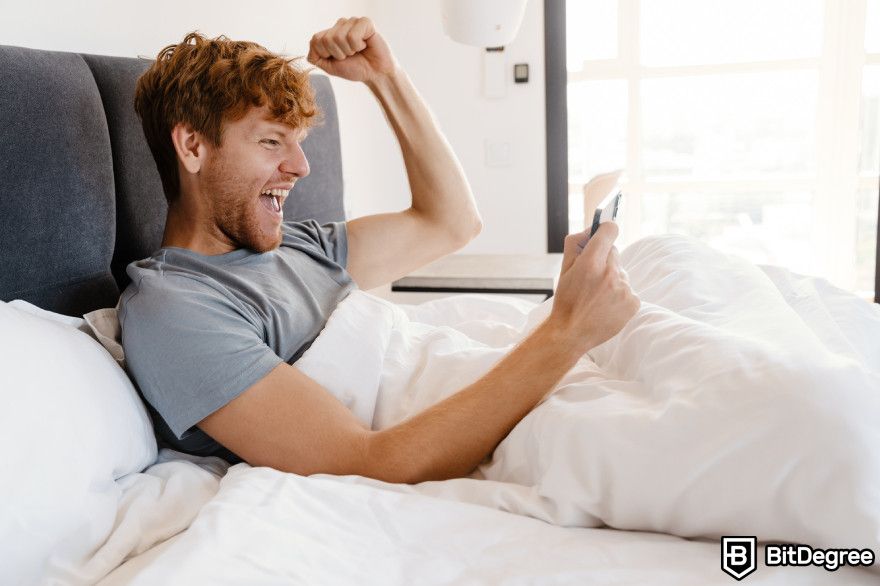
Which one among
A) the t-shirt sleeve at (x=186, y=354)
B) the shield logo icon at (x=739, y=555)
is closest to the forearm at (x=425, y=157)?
the t-shirt sleeve at (x=186, y=354)

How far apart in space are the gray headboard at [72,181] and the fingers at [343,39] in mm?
309

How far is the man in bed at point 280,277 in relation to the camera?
1038 mm

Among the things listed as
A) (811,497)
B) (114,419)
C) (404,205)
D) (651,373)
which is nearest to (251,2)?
(404,205)

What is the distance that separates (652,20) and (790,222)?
1011mm

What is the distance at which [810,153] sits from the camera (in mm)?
3416

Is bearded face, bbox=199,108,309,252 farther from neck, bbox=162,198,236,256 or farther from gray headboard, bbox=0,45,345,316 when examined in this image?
gray headboard, bbox=0,45,345,316

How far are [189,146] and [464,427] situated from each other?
2.18ft

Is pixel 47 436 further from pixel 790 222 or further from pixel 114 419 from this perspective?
pixel 790 222

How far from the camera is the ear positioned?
1329 mm

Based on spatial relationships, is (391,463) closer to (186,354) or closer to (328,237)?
(186,354)

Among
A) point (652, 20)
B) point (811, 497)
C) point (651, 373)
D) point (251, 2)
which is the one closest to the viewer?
point (811, 497)

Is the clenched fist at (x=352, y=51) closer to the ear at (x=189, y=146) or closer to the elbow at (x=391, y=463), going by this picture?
the ear at (x=189, y=146)

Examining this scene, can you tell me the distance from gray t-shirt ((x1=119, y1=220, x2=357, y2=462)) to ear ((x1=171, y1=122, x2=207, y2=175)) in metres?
0.14

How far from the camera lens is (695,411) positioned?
86cm
